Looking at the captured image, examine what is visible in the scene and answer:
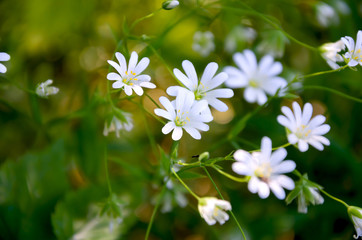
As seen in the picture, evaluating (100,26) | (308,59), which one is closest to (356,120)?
(308,59)

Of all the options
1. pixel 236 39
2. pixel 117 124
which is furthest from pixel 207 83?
pixel 236 39

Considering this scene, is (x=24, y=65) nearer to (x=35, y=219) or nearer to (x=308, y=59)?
(x=35, y=219)

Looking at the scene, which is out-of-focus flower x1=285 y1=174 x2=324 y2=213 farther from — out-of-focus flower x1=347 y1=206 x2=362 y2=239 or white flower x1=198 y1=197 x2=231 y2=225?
white flower x1=198 y1=197 x2=231 y2=225

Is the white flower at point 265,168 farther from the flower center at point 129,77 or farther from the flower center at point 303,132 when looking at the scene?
the flower center at point 129,77

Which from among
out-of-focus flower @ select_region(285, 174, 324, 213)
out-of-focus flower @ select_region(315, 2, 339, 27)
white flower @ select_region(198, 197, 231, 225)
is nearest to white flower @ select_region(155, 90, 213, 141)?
white flower @ select_region(198, 197, 231, 225)

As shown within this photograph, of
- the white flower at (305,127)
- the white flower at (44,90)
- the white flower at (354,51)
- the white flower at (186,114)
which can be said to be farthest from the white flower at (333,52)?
the white flower at (44,90)

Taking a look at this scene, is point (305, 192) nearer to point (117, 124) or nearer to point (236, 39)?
point (117, 124)
